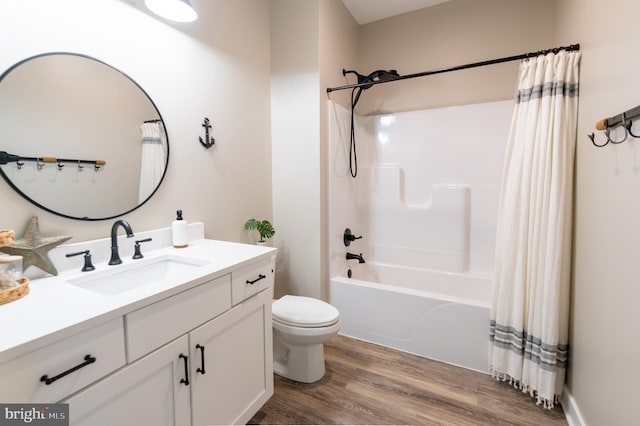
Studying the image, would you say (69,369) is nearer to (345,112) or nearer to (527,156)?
(527,156)

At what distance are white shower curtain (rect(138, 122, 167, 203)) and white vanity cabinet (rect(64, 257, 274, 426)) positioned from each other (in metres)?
0.69

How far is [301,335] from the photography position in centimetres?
171

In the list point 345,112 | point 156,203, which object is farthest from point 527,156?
point 156,203

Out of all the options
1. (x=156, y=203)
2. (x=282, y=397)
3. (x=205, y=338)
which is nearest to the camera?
(x=205, y=338)

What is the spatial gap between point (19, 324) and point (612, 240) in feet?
6.52

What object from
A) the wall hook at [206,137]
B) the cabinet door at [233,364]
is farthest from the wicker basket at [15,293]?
the wall hook at [206,137]

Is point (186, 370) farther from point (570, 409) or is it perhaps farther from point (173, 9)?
point (570, 409)

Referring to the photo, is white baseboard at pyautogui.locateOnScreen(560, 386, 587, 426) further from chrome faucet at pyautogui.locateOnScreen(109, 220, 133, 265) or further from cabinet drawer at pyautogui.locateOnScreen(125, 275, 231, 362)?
chrome faucet at pyautogui.locateOnScreen(109, 220, 133, 265)

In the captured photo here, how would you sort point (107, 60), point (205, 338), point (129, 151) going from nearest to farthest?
1. point (205, 338)
2. point (107, 60)
3. point (129, 151)

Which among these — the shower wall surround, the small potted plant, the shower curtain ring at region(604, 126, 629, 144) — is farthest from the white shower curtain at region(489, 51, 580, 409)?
the small potted plant

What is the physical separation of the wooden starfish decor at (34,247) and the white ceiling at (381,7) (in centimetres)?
270

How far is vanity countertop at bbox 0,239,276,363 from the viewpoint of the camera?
672 millimetres

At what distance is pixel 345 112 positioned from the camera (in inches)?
102

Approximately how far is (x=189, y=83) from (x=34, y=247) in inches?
44.8
